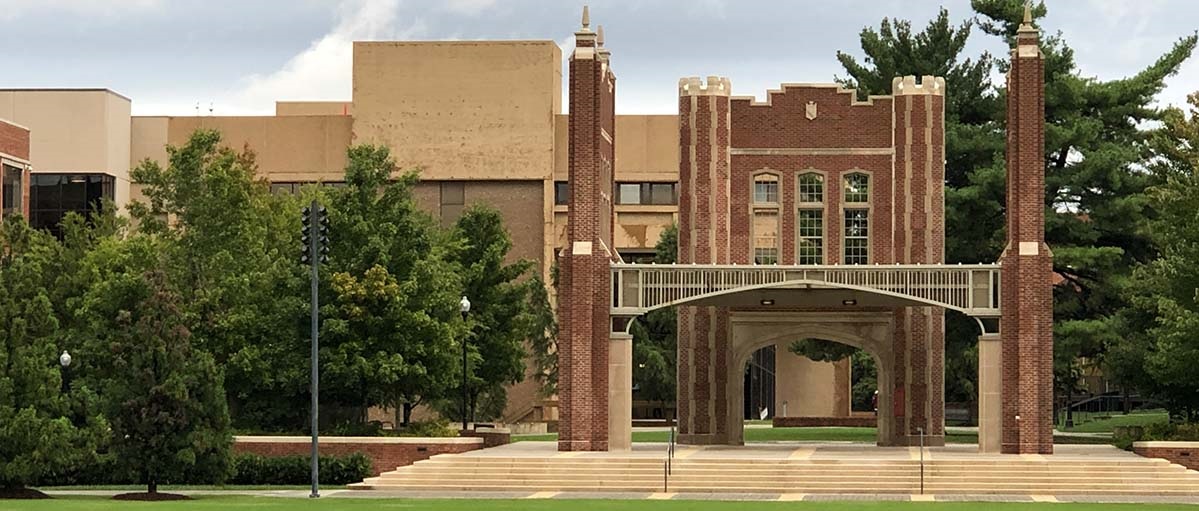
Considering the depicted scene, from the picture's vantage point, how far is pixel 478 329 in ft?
221

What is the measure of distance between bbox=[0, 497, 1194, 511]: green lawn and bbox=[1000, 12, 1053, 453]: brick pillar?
10.2m

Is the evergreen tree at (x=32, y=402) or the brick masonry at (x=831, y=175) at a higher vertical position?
the brick masonry at (x=831, y=175)

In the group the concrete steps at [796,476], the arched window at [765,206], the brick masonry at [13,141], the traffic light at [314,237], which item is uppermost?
the brick masonry at [13,141]

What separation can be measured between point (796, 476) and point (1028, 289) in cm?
859

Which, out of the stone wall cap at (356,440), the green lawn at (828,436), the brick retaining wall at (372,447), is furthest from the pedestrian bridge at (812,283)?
the green lawn at (828,436)

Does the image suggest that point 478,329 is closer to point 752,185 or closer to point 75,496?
point 752,185

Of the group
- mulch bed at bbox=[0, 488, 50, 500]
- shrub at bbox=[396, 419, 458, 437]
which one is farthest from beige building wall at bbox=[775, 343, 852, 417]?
mulch bed at bbox=[0, 488, 50, 500]

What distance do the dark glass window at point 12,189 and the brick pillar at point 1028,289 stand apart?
4741 centimetres

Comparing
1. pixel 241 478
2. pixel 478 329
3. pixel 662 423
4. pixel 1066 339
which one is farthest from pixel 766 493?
pixel 662 423

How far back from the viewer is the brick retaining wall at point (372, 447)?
48156mm

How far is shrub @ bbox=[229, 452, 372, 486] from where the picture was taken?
4712 cm

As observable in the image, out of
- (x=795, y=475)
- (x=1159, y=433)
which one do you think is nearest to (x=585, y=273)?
(x=795, y=475)

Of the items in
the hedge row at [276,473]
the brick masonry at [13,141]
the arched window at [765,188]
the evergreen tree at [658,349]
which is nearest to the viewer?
the hedge row at [276,473]

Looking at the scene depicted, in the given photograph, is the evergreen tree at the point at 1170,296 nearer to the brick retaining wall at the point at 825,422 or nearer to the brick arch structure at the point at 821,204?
the brick arch structure at the point at 821,204
